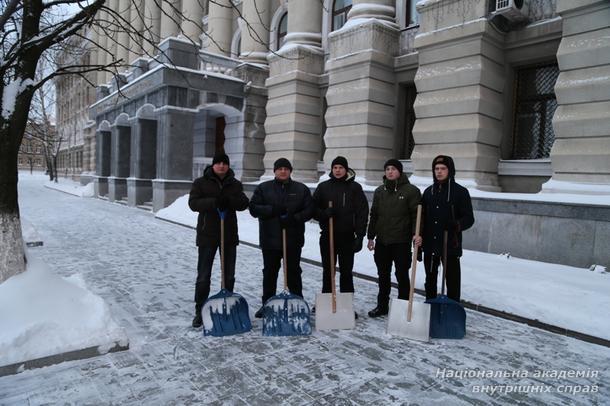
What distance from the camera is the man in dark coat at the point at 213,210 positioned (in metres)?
4.60

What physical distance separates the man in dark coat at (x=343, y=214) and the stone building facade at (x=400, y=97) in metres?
1.84

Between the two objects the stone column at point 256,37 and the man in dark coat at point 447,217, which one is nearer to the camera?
the man in dark coat at point 447,217

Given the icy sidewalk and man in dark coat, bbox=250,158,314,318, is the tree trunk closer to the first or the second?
man in dark coat, bbox=250,158,314,318

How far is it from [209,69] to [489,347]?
16.8m

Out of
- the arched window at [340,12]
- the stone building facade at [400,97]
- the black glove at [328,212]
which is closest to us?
the black glove at [328,212]

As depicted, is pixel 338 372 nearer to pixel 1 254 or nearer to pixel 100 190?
pixel 1 254

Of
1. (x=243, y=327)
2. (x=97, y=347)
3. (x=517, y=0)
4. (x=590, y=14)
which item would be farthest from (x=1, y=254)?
(x=517, y=0)

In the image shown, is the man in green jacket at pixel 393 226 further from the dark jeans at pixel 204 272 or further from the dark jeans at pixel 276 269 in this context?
the dark jeans at pixel 204 272

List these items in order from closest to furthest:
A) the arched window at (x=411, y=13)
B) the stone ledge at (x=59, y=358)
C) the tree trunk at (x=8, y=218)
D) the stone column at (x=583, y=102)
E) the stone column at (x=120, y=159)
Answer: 1. the stone ledge at (x=59, y=358)
2. the tree trunk at (x=8, y=218)
3. the stone column at (x=583, y=102)
4. the arched window at (x=411, y=13)
5. the stone column at (x=120, y=159)

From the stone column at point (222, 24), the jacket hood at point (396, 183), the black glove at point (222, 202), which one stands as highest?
the stone column at point (222, 24)

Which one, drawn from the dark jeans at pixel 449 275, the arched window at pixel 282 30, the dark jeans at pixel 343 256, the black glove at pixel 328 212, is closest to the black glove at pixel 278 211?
the black glove at pixel 328 212

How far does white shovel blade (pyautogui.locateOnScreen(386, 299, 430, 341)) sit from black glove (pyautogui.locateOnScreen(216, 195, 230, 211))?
7.02 ft

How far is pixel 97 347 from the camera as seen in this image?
371 cm

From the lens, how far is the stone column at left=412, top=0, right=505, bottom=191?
368 inches
